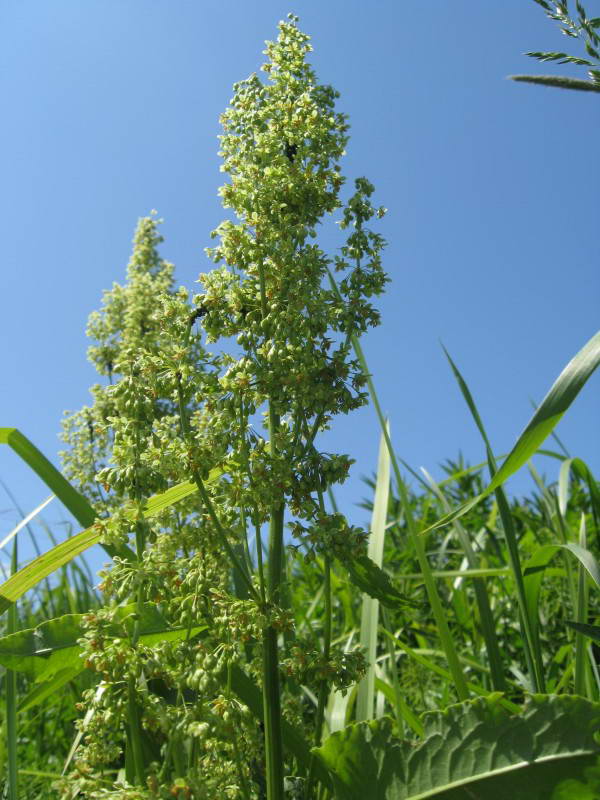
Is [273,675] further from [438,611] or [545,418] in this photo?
[545,418]

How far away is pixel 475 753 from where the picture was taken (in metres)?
2.09

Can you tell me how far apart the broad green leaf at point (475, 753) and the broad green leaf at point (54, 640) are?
61 cm

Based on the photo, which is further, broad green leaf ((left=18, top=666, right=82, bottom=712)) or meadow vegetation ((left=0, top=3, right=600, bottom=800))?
broad green leaf ((left=18, top=666, right=82, bottom=712))

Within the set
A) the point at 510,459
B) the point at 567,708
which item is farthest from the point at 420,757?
the point at 510,459

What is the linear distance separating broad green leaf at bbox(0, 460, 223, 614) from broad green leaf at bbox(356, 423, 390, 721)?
0.76 meters

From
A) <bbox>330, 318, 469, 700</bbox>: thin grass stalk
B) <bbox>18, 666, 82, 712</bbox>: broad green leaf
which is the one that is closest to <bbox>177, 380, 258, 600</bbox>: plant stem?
<bbox>330, 318, 469, 700</bbox>: thin grass stalk

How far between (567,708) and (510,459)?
0.68 m

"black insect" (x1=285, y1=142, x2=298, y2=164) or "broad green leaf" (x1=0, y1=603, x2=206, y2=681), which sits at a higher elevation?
"black insect" (x1=285, y1=142, x2=298, y2=164)

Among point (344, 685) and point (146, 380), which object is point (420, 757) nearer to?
point (344, 685)

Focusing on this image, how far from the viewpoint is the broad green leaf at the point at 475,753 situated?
203 cm

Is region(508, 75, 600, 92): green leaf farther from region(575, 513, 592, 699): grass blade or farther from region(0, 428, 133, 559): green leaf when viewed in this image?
region(0, 428, 133, 559): green leaf

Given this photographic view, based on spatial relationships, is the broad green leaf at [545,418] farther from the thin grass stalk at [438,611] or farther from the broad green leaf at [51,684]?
the broad green leaf at [51,684]

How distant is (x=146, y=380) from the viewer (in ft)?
7.66

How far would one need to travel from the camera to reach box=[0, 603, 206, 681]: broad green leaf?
7.79 ft
